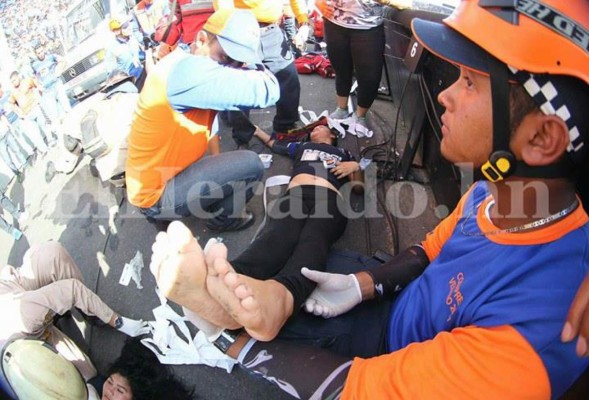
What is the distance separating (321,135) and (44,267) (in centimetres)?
211

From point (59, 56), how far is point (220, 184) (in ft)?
12.8

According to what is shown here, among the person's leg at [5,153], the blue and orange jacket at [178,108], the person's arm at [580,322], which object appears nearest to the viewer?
the person's arm at [580,322]

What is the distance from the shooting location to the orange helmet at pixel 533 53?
2.65ft

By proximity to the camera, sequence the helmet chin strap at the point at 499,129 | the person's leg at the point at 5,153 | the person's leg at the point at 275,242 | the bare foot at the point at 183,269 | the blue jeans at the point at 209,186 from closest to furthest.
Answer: the helmet chin strap at the point at 499,129, the bare foot at the point at 183,269, the person's leg at the point at 275,242, the blue jeans at the point at 209,186, the person's leg at the point at 5,153

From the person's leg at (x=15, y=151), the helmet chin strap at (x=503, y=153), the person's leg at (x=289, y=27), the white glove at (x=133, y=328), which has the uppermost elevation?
the helmet chin strap at (x=503, y=153)

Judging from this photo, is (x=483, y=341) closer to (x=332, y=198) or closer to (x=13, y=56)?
(x=332, y=198)

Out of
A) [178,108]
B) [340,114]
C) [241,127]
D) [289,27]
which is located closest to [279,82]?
[241,127]

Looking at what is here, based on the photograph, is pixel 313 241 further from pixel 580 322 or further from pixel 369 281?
pixel 580 322

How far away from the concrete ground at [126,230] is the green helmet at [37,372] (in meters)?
0.53

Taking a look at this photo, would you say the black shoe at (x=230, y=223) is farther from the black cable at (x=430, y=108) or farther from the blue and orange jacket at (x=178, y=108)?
the black cable at (x=430, y=108)

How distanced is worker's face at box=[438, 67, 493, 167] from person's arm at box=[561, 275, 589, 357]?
0.41 m

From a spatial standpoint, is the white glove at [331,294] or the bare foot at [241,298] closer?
the bare foot at [241,298]

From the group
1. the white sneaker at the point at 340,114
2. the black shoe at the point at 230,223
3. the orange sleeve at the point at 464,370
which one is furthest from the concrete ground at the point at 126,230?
the orange sleeve at the point at 464,370

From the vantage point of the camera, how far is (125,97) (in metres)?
2.93
